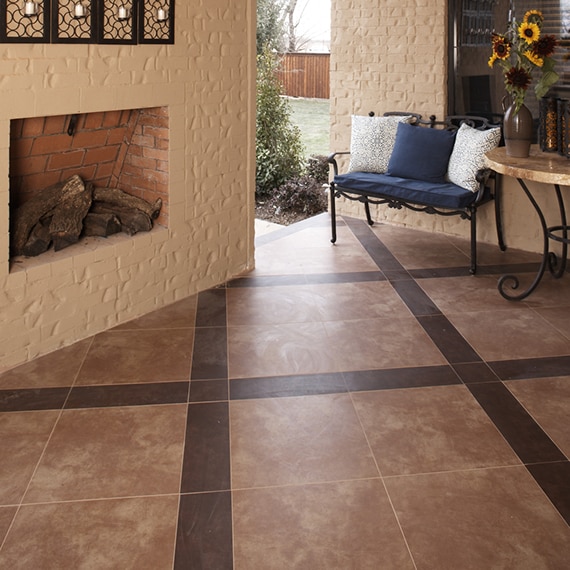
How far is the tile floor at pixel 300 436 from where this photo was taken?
7.86ft

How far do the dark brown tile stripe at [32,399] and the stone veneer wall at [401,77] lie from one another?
3.57 m

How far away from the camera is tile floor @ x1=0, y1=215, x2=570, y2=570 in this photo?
240 centimetres

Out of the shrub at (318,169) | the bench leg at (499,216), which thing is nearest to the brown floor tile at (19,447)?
the bench leg at (499,216)

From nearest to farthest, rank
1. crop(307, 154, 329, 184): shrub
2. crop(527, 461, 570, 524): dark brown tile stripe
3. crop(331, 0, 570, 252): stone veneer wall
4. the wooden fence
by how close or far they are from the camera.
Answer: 1. crop(527, 461, 570, 524): dark brown tile stripe
2. crop(331, 0, 570, 252): stone veneer wall
3. crop(307, 154, 329, 184): shrub
4. the wooden fence

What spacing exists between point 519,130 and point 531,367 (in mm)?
1401

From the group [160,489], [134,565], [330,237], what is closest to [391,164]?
[330,237]

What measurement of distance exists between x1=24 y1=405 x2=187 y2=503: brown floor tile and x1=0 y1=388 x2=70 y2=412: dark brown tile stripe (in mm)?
119

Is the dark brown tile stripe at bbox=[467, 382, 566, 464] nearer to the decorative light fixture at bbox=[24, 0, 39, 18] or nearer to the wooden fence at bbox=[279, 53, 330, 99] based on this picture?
the decorative light fixture at bbox=[24, 0, 39, 18]

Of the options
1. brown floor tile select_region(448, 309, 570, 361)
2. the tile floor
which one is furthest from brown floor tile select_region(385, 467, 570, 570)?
brown floor tile select_region(448, 309, 570, 361)

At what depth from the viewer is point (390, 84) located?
20.0 feet

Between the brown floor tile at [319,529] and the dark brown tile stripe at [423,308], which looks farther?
the dark brown tile stripe at [423,308]

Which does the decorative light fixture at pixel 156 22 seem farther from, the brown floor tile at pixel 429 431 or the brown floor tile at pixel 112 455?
the brown floor tile at pixel 429 431

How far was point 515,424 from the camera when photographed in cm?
314

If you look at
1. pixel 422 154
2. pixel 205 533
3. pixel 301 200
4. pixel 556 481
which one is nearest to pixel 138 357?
pixel 205 533
